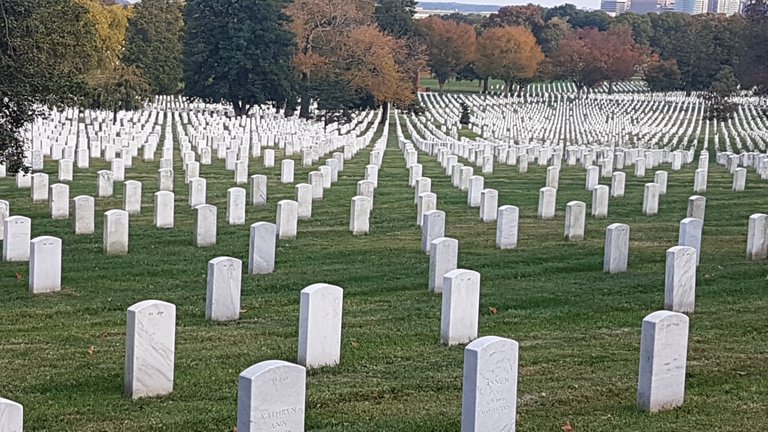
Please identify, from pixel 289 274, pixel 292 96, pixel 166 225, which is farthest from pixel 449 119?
pixel 289 274

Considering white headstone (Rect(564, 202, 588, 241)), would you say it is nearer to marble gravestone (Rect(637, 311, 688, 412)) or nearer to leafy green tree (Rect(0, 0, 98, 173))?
leafy green tree (Rect(0, 0, 98, 173))

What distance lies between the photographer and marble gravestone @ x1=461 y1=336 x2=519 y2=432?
7734 millimetres

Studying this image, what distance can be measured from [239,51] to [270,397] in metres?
→ 52.4

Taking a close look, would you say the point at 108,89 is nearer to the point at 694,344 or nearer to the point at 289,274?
the point at 289,274

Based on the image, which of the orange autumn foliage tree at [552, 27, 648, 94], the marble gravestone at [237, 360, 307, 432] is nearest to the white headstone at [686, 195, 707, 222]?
the marble gravestone at [237, 360, 307, 432]

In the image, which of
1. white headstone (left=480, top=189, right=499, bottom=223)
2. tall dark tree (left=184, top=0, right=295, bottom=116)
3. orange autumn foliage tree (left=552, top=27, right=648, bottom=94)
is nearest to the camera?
white headstone (left=480, top=189, right=499, bottom=223)

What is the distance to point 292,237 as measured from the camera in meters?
18.5

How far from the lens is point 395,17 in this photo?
85.2 meters

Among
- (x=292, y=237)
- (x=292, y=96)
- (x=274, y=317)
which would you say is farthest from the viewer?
(x=292, y=96)

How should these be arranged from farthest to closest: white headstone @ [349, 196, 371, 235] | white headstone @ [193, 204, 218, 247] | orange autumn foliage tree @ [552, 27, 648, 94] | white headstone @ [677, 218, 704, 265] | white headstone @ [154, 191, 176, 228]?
orange autumn foliage tree @ [552, 27, 648, 94]
white headstone @ [154, 191, 176, 228]
white headstone @ [349, 196, 371, 235]
white headstone @ [193, 204, 218, 247]
white headstone @ [677, 218, 704, 265]

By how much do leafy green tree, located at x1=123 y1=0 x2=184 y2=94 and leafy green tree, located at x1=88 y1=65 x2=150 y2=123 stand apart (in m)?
8.21

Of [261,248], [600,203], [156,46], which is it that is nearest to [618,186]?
[600,203]

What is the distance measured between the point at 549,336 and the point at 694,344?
1.35 meters

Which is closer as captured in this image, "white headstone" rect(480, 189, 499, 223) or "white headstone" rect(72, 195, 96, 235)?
"white headstone" rect(72, 195, 96, 235)
